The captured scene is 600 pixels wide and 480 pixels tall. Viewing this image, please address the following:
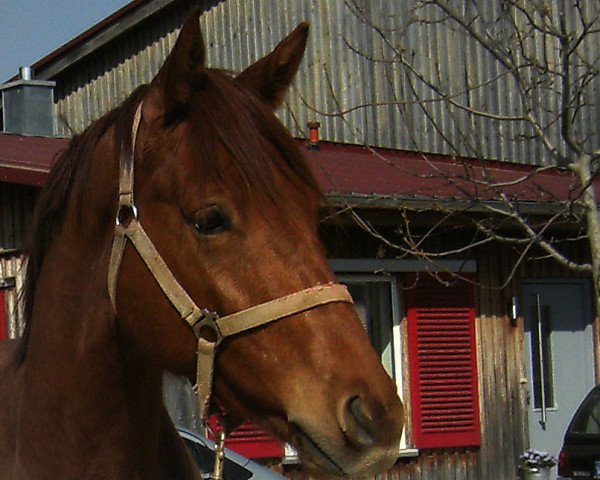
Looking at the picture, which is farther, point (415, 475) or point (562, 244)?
point (562, 244)

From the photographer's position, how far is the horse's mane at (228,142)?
2.61 m

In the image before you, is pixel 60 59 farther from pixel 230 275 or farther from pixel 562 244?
pixel 230 275

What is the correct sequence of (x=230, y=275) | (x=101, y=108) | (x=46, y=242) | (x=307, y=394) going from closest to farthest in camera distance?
1. (x=307, y=394)
2. (x=230, y=275)
3. (x=46, y=242)
4. (x=101, y=108)

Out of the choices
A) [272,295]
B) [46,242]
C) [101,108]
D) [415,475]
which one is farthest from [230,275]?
[101,108]

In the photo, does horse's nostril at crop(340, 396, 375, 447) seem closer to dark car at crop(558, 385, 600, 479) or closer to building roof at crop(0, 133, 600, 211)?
building roof at crop(0, 133, 600, 211)

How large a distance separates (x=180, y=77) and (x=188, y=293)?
0.48 metres

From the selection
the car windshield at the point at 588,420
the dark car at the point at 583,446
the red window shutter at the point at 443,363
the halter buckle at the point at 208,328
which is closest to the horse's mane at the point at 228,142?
the halter buckle at the point at 208,328

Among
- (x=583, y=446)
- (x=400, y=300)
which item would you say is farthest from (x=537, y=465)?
(x=400, y=300)

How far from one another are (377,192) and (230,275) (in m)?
9.54

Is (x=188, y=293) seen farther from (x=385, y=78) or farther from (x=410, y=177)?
(x=385, y=78)

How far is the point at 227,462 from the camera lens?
24.6ft

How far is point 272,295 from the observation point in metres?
2.53

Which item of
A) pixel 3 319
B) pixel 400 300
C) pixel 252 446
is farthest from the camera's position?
pixel 400 300

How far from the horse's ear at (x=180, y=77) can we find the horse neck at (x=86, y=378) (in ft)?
0.83
